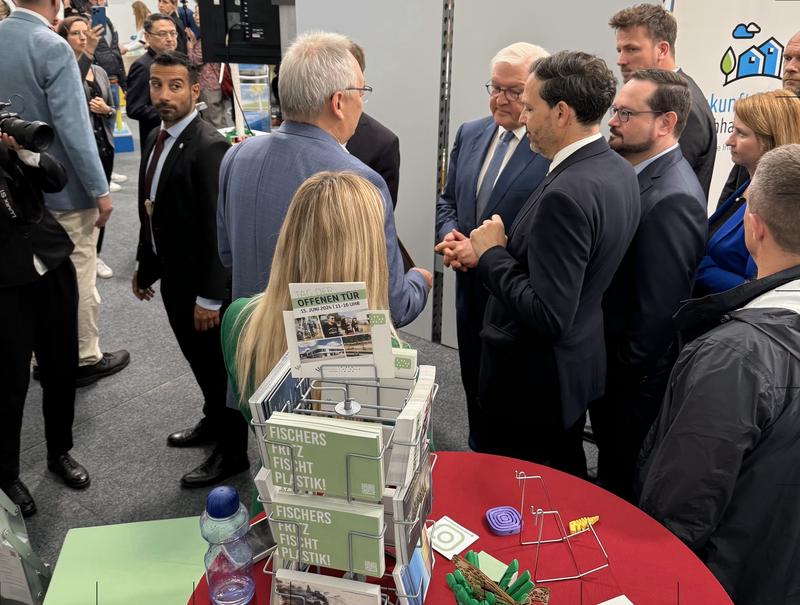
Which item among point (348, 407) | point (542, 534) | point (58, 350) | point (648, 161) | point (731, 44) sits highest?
point (731, 44)

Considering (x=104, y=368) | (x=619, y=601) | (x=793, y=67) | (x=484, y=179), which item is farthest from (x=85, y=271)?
(x=793, y=67)

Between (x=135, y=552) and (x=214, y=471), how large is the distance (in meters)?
0.74

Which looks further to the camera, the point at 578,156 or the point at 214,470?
the point at 214,470

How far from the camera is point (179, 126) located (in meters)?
2.39

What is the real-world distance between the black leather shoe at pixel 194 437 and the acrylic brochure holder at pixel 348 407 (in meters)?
1.79

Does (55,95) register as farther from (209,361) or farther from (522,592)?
(522,592)

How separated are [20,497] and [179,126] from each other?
152cm

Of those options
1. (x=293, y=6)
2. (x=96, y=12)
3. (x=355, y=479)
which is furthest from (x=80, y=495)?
(x=96, y=12)

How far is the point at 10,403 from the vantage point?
229 centimetres

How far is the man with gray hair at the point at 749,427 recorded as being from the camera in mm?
1209

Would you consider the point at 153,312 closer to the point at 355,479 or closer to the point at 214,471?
the point at 214,471

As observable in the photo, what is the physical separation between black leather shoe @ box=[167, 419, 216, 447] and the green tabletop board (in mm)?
876

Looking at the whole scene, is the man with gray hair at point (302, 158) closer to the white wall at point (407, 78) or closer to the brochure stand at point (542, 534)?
the brochure stand at point (542, 534)

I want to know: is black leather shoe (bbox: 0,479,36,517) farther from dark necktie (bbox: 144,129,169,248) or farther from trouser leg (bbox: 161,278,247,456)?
dark necktie (bbox: 144,129,169,248)
